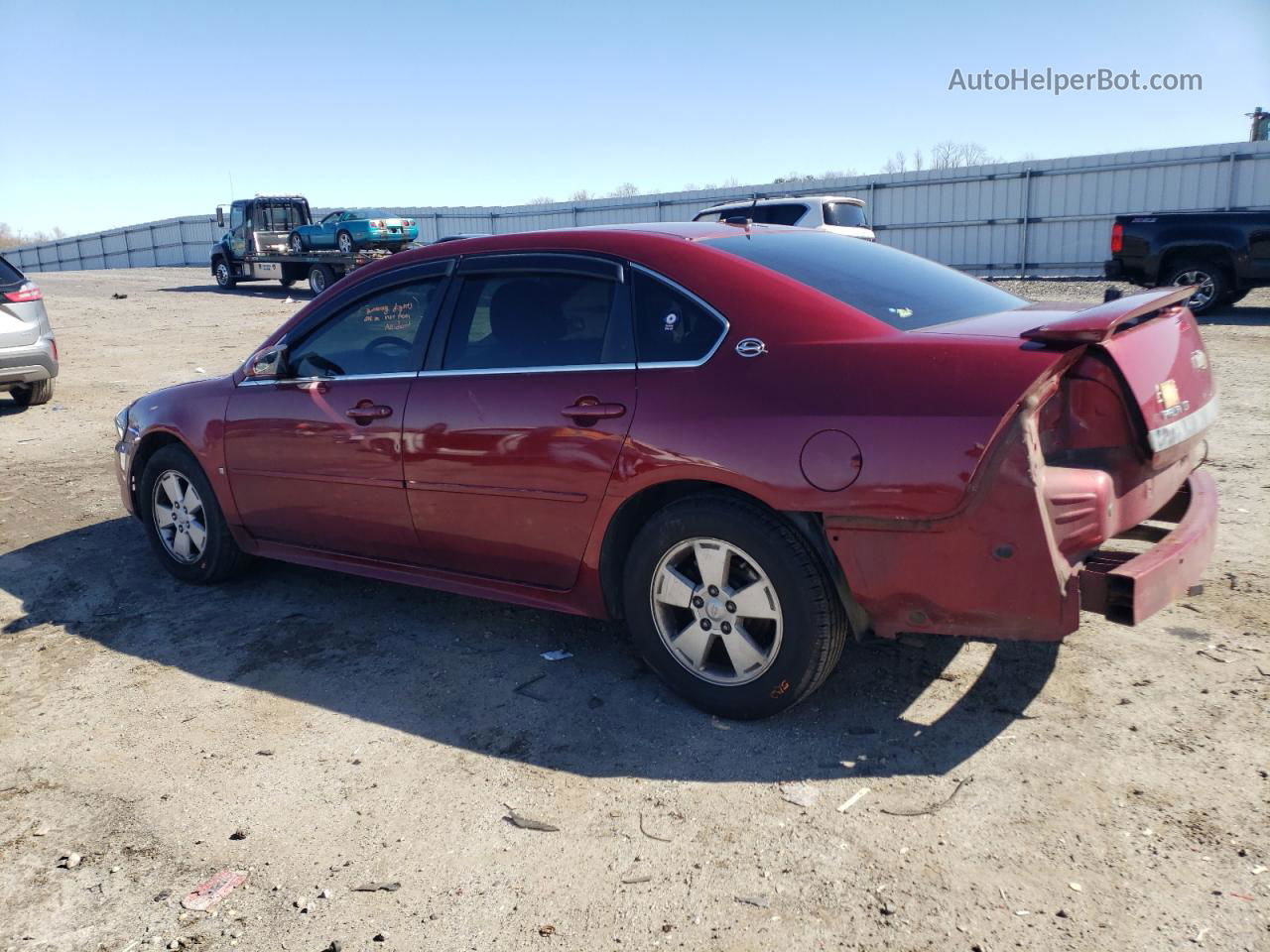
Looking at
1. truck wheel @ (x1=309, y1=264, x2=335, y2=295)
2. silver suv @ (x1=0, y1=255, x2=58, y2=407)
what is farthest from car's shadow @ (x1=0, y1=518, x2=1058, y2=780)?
truck wheel @ (x1=309, y1=264, x2=335, y2=295)

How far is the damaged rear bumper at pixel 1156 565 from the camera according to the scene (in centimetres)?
316

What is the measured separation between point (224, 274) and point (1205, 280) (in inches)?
944

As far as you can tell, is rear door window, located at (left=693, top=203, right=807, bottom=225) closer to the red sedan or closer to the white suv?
the white suv

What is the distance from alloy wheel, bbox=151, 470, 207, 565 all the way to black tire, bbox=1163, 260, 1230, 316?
13.7 m

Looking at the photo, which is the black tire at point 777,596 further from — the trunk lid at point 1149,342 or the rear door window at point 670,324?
the trunk lid at point 1149,342

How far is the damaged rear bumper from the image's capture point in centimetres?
316

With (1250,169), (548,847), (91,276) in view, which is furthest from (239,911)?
(91,276)

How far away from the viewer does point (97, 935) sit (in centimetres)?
278

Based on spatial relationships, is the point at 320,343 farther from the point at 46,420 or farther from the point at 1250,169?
the point at 1250,169

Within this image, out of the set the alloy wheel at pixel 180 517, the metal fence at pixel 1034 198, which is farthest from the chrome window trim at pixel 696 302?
the metal fence at pixel 1034 198

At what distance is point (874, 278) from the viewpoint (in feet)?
13.1

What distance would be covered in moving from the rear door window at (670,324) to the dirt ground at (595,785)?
1.30m

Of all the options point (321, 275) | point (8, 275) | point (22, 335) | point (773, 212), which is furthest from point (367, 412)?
point (321, 275)

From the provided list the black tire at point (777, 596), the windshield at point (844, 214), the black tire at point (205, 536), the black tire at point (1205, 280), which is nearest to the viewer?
the black tire at point (777, 596)
